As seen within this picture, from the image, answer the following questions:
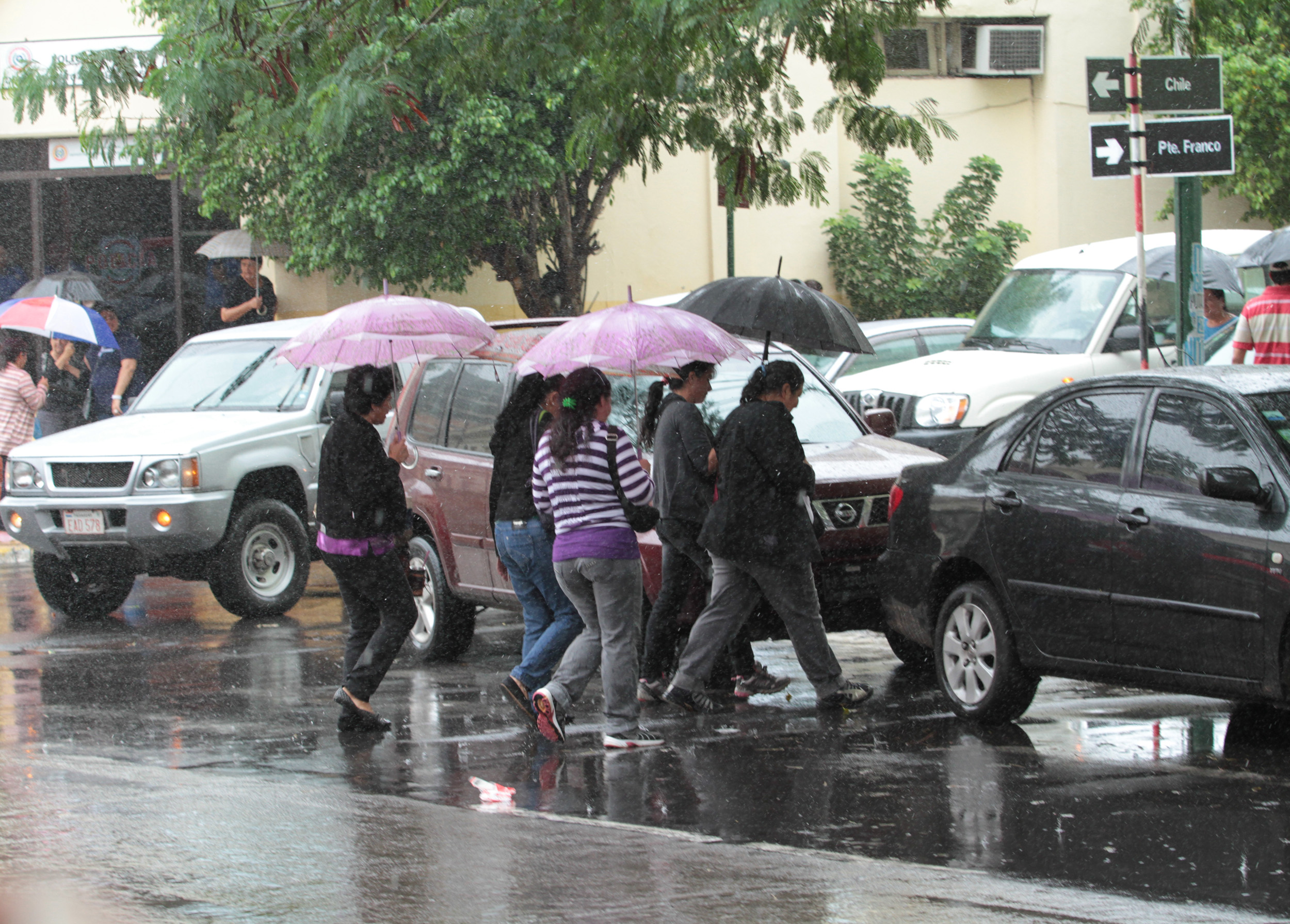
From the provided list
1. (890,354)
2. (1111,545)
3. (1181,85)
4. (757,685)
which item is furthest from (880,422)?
(890,354)

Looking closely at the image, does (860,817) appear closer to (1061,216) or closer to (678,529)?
(678,529)

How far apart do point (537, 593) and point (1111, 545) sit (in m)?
2.77

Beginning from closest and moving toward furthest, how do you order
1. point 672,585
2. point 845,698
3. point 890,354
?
point 845,698 → point 672,585 → point 890,354

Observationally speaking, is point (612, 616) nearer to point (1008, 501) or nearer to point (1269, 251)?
point (1008, 501)

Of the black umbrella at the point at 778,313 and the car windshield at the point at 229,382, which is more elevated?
the black umbrella at the point at 778,313

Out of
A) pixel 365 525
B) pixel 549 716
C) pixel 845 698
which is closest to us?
pixel 549 716

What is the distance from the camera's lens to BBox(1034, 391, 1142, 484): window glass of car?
6996 millimetres

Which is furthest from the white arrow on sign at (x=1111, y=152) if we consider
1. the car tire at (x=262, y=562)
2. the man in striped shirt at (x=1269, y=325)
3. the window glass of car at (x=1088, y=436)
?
the car tire at (x=262, y=562)

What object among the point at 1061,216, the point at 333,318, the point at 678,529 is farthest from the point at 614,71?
the point at 1061,216

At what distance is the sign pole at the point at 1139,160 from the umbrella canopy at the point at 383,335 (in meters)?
4.88

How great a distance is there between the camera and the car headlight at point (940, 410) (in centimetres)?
1239

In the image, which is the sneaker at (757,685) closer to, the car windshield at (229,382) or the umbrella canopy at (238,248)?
the car windshield at (229,382)

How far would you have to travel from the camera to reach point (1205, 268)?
13.0 meters

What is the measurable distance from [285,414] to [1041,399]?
6511 millimetres
